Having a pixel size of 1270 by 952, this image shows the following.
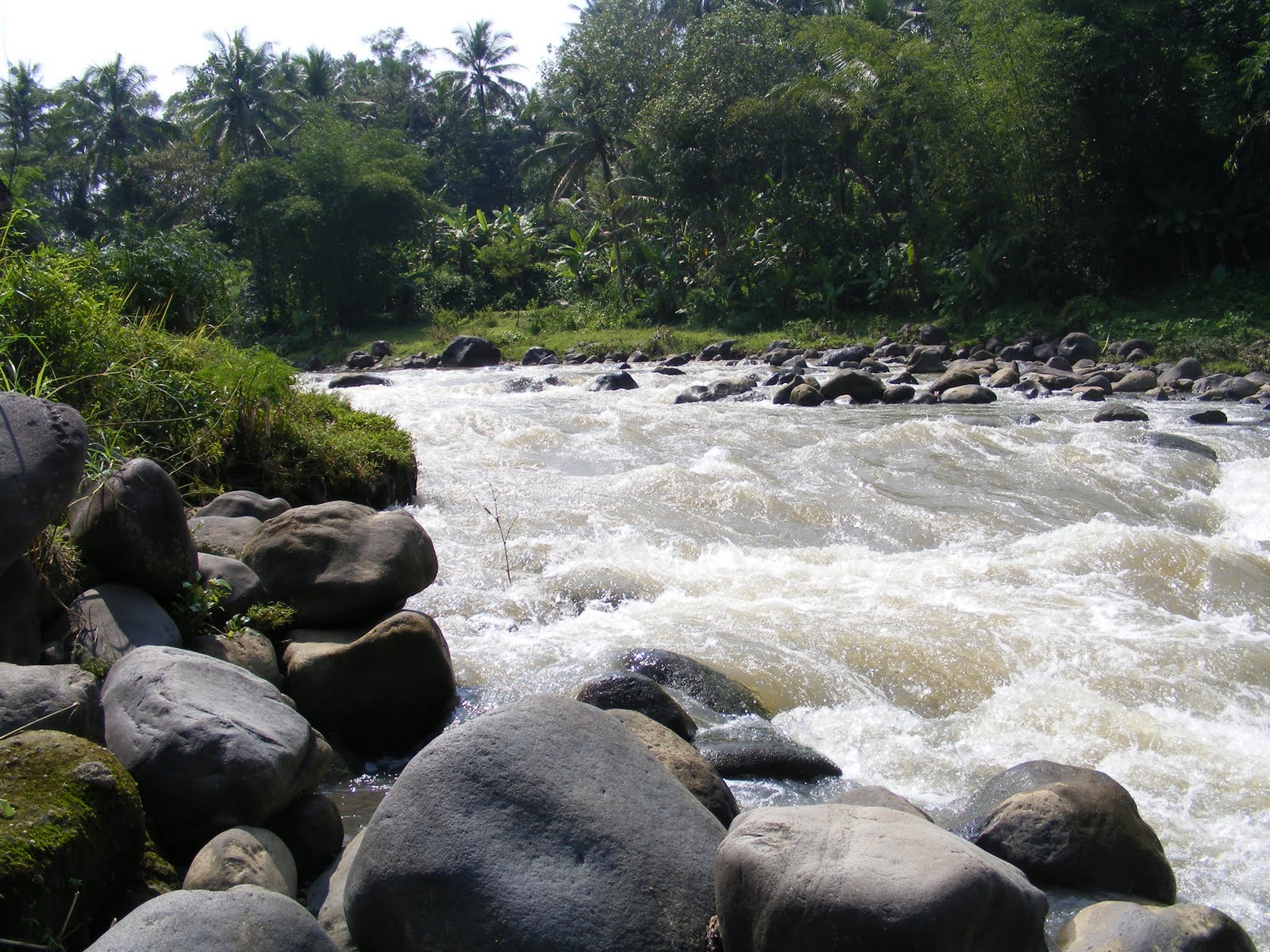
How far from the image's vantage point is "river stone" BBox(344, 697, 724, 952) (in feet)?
10.5

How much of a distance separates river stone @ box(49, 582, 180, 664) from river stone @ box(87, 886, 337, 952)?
2.01m

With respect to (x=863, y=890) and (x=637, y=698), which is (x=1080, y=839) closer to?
(x=863, y=890)

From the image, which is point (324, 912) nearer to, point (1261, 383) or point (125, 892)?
point (125, 892)

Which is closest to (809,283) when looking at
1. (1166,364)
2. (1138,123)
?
(1138,123)

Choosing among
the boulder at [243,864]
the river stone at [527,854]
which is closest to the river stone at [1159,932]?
the river stone at [527,854]

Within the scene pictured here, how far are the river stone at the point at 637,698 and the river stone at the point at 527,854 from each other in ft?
4.67

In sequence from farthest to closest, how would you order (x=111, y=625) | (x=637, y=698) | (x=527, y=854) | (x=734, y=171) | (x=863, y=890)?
(x=734, y=171)
(x=637, y=698)
(x=111, y=625)
(x=527, y=854)
(x=863, y=890)

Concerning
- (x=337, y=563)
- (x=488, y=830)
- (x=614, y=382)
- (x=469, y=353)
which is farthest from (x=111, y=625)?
(x=469, y=353)

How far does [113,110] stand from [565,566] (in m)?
49.5

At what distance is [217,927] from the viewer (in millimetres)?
2783

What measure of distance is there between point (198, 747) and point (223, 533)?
9.63 ft

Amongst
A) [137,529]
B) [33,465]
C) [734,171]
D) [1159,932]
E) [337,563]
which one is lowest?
[1159,932]

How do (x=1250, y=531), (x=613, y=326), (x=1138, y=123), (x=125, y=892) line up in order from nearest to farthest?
(x=125, y=892) < (x=1250, y=531) < (x=1138, y=123) < (x=613, y=326)

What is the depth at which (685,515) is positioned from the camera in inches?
400
